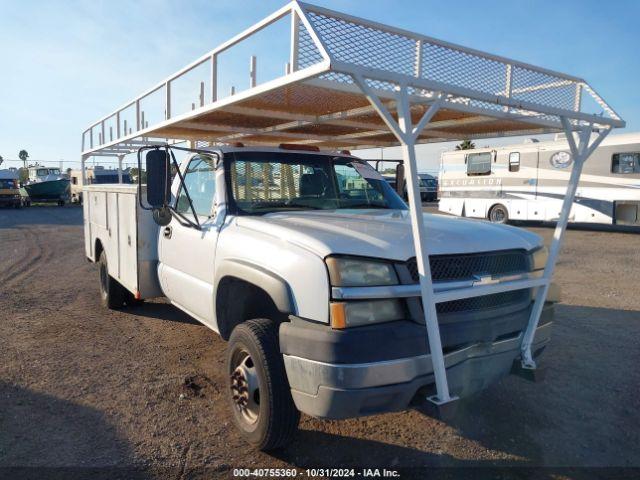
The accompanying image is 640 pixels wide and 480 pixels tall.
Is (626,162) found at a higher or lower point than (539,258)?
higher

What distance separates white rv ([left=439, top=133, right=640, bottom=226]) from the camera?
1486cm

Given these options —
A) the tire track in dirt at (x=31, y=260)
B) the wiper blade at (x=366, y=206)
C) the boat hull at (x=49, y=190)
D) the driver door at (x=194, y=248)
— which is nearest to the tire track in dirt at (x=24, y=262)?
the tire track in dirt at (x=31, y=260)

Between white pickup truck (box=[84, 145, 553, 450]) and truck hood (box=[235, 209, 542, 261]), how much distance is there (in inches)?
0.4

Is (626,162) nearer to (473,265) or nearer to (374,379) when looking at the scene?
(473,265)

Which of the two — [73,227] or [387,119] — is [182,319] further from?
[73,227]

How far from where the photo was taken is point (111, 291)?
645cm

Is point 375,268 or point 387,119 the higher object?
point 387,119

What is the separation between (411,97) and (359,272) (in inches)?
42.2

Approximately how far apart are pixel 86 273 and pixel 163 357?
535 centimetres

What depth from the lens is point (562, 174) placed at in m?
16.3

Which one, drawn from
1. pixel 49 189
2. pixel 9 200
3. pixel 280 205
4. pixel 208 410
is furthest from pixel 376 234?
pixel 49 189

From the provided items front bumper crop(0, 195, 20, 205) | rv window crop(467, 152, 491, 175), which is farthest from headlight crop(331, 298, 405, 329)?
front bumper crop(0, 195, 20, 205)

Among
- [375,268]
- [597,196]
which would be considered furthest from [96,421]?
[597,196]

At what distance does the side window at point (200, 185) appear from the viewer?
4.18 m
